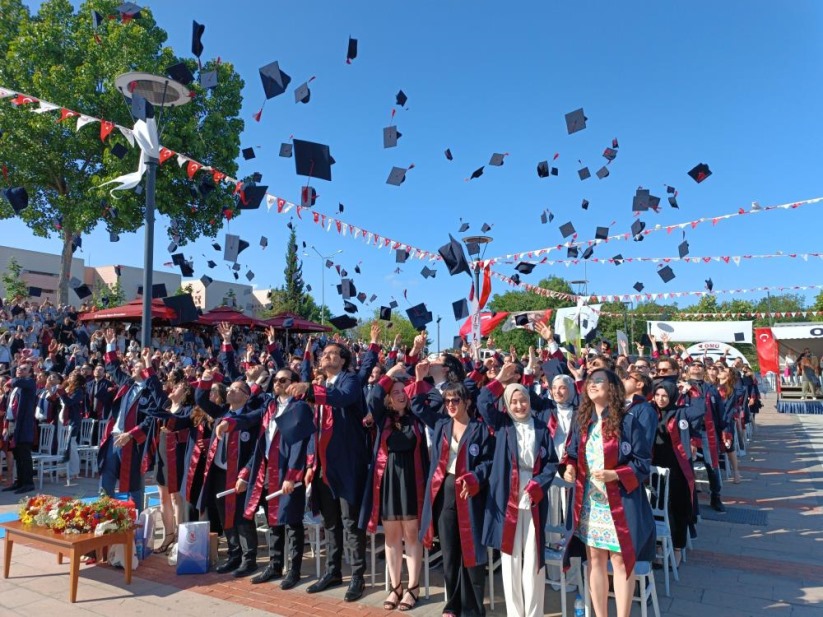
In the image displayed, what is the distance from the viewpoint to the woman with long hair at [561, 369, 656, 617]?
3453 millimetres

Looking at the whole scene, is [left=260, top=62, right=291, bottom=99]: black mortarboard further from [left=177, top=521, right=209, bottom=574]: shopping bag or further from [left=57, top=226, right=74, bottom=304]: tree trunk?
[left=57, top=226, right=74, bottom=304]: tree trunk

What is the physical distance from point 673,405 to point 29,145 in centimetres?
2315

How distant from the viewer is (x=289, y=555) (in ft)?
16.0

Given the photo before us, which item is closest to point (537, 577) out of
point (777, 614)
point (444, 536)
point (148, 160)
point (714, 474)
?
point (444, 536)

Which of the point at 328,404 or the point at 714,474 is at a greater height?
the point at 328,404

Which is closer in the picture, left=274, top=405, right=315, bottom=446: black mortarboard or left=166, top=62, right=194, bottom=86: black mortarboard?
left=274, top=405, right=315, bottom=446: black mortarboard

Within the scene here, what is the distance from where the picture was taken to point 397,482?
445cm

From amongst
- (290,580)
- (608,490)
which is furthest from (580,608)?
(290,580)

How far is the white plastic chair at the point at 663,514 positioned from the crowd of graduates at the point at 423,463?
19 cm

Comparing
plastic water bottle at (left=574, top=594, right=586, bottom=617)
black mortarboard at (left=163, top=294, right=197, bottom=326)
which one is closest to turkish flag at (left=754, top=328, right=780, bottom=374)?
black mortarboard at (left=163, top=294, right=197, bottom=326)

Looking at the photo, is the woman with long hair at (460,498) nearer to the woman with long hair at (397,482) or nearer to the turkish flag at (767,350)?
the woman with long hair at (397,482)

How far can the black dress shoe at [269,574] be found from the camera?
489 cm

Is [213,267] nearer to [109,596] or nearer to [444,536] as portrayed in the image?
[109,596]

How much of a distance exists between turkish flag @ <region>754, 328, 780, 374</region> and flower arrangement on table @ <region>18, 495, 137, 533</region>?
68.5 feet
